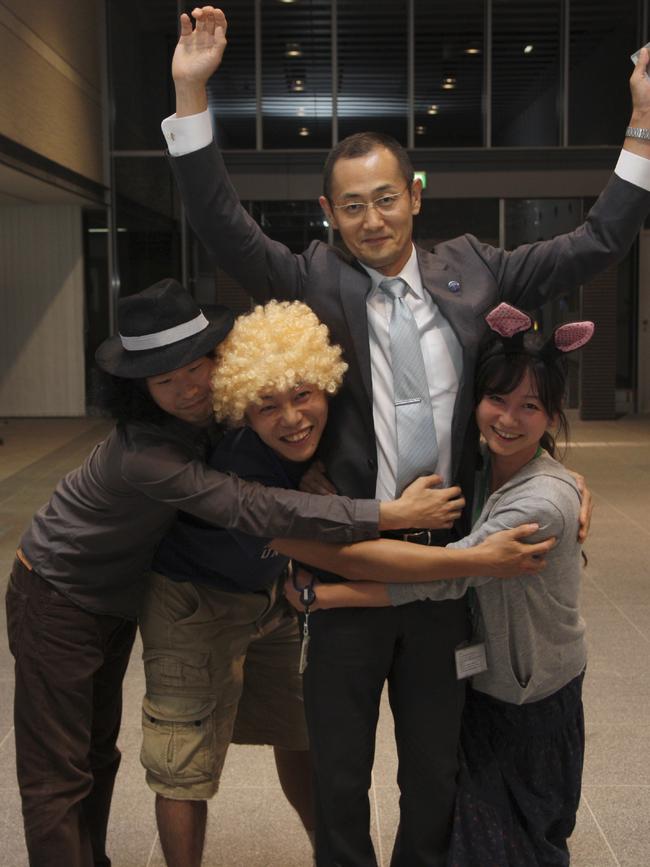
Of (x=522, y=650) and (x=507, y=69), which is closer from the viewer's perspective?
(x=522, y=650)

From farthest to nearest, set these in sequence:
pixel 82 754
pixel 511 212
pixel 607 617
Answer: pixel 511 212 → pixel 607 617 → pixel 82 754

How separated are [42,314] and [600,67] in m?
8.12

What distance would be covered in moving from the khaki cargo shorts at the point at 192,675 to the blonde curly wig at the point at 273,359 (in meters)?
0.53

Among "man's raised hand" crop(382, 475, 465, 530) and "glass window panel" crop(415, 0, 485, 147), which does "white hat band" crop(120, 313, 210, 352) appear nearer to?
"man's raised hand" crop(382, 475, 465, 530)

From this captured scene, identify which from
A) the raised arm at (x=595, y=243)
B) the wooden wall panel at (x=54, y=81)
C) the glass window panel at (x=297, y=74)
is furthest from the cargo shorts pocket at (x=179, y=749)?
the glass window panel at (x=297, y=74)

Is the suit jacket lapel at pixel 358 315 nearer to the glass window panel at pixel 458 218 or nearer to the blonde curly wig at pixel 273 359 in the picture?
the blonde curly wig at pixel 273 359

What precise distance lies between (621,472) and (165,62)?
8768 mm

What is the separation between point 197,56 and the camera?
2.09 meters

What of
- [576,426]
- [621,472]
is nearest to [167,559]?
[621,472]

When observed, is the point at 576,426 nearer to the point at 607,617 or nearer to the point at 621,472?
the point at 621,472

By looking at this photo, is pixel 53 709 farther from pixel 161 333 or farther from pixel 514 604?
pixel 514 604

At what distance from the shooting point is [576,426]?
12734 millimetres

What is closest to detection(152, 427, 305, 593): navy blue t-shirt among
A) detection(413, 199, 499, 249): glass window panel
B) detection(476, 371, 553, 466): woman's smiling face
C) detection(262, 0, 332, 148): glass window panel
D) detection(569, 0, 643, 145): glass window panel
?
detection(476, 371, 553, 466): woman's smiling face

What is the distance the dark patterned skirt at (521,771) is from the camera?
227 centimetres
